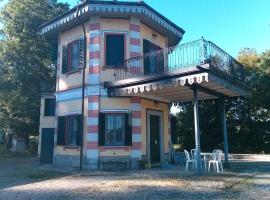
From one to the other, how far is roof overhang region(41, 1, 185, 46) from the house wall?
334mm

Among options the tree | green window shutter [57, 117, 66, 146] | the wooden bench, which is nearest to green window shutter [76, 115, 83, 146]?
green window shutter [57, 117, 66, 146]

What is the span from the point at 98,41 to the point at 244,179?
9.36m

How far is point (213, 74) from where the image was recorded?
12.7 metres

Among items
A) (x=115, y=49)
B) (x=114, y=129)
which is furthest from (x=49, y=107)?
(x=115, y=49)

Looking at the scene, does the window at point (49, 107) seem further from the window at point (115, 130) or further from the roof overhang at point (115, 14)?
the window at point (115, 130)

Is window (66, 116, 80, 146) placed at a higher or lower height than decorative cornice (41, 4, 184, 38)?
lower

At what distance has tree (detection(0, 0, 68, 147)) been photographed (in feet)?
90.0

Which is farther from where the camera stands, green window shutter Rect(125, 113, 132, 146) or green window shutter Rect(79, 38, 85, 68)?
green window shutter Rect(79, 38, 85, 68)

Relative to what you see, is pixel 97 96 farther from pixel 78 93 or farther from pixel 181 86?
pixel 181 86

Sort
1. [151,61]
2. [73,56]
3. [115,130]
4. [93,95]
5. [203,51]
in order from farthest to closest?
[73,56] → [151,61] → [93,95] → [115,130] → [203,51]

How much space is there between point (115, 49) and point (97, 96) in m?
2.56

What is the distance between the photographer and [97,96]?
640 inches

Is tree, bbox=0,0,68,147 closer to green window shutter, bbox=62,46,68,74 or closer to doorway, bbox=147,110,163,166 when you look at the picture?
green window shutter, bbox=62,46,68,74

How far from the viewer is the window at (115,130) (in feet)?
52.5
